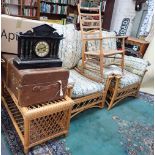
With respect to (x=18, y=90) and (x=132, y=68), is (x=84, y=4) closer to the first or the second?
(x=132, y=68)

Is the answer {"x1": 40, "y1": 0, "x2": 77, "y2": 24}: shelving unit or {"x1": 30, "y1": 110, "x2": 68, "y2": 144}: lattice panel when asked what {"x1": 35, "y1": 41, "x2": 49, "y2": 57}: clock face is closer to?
{"x1": 30, "y1": 110, "x2": 68, "y2": 144}: lattice panel

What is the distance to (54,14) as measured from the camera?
4125mm

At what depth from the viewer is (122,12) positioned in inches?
159

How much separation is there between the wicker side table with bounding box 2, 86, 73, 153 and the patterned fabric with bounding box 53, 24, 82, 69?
2.09 feet

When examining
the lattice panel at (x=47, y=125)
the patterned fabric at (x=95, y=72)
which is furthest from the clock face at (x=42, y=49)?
the patterned fabric at (x=95, y=72)

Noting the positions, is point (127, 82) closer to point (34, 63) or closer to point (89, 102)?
point (89, 102)

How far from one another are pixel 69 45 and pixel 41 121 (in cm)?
90

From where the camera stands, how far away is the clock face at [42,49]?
1298mm

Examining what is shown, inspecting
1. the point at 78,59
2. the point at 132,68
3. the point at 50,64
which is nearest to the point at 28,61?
the point at 50,64

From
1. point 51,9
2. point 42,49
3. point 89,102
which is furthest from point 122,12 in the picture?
point 42,49

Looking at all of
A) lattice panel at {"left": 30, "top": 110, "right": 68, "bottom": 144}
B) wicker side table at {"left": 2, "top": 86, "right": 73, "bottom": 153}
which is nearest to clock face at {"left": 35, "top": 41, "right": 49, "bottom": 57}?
wicker side table at {"left": 2, "top": 86, "right": 73, "bottom": 153}

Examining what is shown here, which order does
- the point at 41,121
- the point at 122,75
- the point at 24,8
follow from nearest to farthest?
the point at 41,121 → the point at 122,75 → the point at 24,8

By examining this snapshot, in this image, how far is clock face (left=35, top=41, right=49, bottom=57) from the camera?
4.26 ft

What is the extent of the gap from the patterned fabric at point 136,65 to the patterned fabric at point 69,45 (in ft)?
2.23
